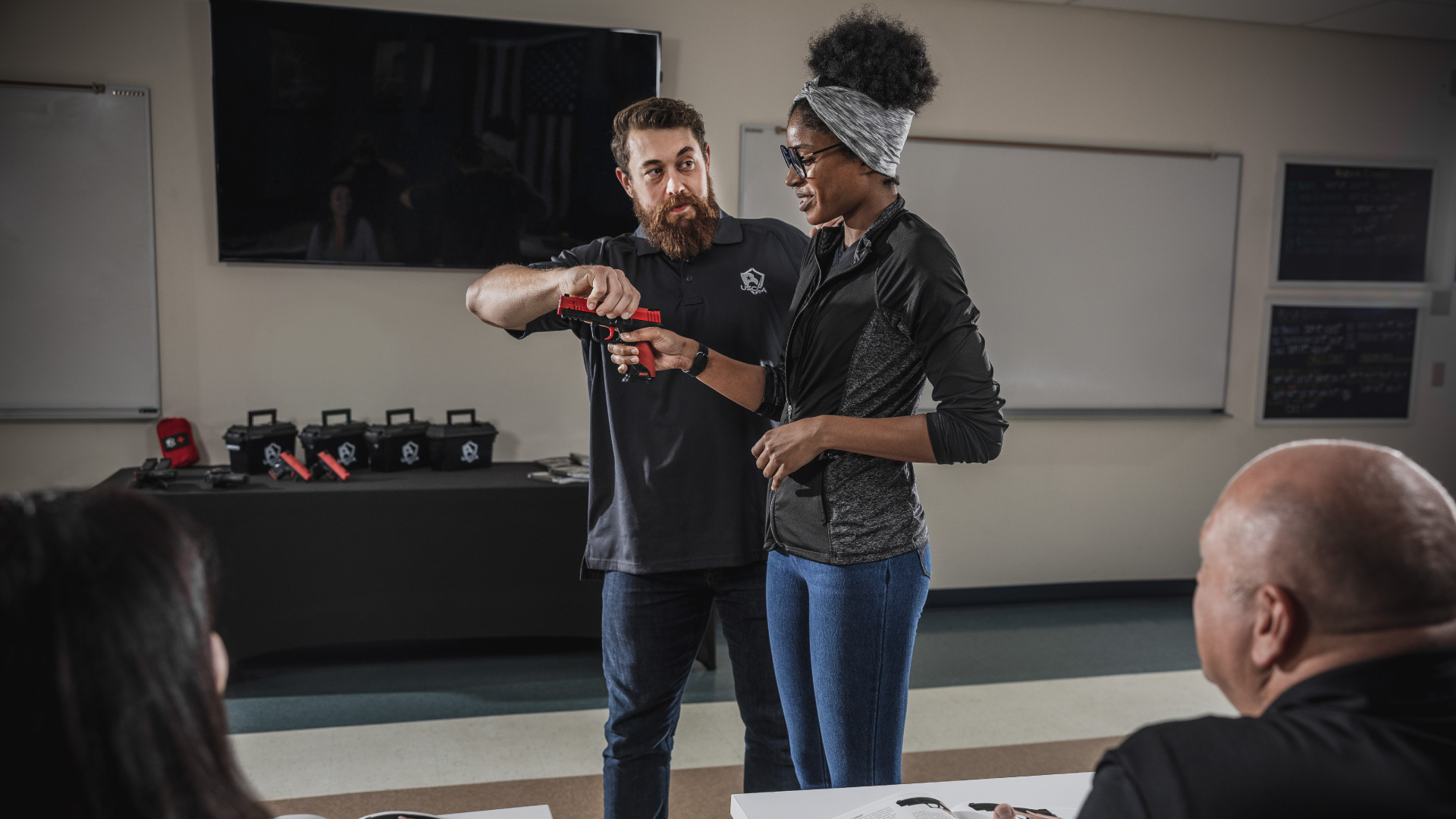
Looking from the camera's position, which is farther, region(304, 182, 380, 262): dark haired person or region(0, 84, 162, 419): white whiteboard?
region(304, 182, 380, 262): dark haired person

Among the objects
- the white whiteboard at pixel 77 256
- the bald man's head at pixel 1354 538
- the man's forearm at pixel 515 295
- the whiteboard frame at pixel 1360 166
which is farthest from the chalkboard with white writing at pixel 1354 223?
the white whiteboard at pixel 77 256

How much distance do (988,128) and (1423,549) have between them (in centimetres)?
367

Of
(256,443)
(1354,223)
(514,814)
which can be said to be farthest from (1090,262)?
(514,814)

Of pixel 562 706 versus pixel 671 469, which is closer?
pixel 671 469

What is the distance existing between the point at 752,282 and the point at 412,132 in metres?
2.25

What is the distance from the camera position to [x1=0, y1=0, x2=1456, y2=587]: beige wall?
3457 mm

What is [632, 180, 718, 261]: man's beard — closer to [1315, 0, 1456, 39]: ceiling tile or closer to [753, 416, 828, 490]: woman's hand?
[753, 416, 828, 490]: woman's hand

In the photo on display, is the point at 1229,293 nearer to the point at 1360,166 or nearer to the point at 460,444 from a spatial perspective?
the point at 1360,166

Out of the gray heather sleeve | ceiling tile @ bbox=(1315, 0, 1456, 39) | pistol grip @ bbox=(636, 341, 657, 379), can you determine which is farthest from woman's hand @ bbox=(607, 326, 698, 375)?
ceiling tile @ bbox=(1315, 0, 1456, 39)

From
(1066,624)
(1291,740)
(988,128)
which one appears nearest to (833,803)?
(1291,740)

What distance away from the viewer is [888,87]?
141 cm

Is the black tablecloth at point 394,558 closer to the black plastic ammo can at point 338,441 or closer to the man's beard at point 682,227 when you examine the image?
the black plastic ammo can at point 338,441

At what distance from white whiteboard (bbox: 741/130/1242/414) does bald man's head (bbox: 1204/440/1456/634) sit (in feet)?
10.8

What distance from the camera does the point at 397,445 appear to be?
3.45 meters
